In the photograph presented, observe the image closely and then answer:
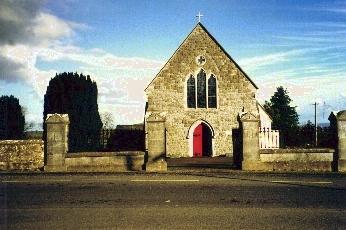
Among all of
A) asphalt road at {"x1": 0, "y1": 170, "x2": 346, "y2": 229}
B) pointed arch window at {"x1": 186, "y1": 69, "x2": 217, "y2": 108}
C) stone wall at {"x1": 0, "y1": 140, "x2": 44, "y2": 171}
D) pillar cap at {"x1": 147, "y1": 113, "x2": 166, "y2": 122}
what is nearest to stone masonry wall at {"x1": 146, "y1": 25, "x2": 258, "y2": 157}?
pointed arch window at {"x1": 186, "y1": 69, "x2": 217, "y2": 108}

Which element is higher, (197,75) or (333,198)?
(197,75)

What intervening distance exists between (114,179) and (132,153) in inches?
132

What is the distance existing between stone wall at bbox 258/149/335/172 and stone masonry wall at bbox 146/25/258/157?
1064cm

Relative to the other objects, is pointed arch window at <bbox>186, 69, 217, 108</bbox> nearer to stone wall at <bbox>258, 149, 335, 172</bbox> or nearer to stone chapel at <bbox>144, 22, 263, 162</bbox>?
stone chapel at <bbox>144, 22, 263, 162</bbox>

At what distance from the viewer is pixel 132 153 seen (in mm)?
16188

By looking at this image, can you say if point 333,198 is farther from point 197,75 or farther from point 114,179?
point 197,75

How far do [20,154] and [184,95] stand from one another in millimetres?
13390

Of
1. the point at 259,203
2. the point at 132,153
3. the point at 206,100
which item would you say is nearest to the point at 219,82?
the point at 206,100

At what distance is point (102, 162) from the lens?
1603 centimetres

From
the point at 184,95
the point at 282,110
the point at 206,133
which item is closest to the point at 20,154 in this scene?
the point at 184,95

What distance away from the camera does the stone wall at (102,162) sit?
15969 mm

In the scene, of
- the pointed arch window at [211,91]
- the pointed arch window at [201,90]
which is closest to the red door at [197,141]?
the pointed arch window at [201,90]

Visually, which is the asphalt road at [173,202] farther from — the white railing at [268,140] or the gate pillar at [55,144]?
the white railing at [268,140]

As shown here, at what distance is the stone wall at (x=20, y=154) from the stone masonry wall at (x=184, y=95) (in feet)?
36.8
